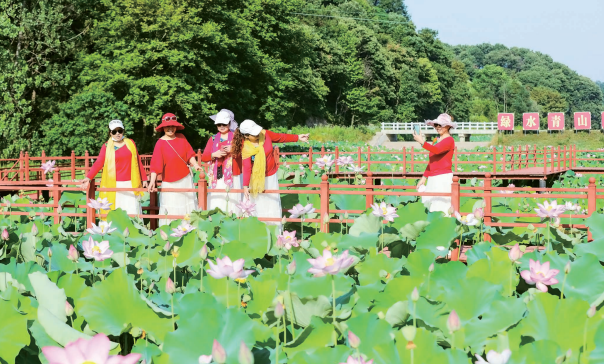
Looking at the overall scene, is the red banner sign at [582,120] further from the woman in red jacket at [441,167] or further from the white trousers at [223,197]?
the white trousers at [223,197]

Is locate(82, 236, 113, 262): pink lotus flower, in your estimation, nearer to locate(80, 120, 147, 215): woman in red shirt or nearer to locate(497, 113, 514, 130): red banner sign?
locate(80, 120, 147, 215): woman in red shirt

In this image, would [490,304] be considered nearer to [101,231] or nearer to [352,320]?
[352,320]

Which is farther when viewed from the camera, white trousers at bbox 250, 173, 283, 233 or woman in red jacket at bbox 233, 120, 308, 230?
white trousers at bbox 250, 173, 283, 233

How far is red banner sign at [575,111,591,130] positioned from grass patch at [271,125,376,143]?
55.8ft

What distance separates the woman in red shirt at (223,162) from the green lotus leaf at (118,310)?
3638 millimetres

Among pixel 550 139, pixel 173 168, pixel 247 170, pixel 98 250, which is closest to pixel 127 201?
pixel 173 168

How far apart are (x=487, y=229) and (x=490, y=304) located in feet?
10.5

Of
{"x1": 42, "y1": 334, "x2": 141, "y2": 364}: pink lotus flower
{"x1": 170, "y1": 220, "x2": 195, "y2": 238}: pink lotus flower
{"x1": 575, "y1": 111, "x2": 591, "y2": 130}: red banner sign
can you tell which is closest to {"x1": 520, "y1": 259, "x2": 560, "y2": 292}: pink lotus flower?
{"x1": 42, "y1": 334, "x2": 141, "y2": 364}: pink lotus flower

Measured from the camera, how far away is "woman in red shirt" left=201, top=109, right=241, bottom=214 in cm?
656

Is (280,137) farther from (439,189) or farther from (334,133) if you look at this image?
(334,133)

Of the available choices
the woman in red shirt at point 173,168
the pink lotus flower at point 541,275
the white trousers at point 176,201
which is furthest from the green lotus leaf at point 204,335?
the white trousers at point 176,201

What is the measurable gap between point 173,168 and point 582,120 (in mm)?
56316

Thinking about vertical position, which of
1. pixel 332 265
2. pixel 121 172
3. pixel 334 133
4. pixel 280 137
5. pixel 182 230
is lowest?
pixel 182 230

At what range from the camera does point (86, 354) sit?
1.73m
